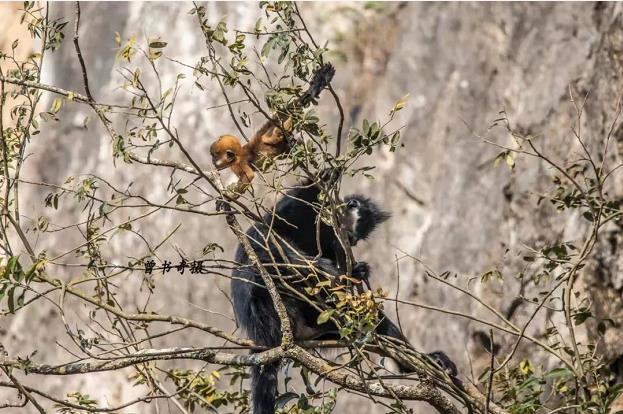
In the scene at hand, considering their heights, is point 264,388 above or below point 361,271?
below

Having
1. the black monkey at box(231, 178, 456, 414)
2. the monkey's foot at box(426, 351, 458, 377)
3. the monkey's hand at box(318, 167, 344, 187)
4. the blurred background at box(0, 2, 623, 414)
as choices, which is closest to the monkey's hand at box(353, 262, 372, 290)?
the black monkey at box(231, 178, 456, 414)

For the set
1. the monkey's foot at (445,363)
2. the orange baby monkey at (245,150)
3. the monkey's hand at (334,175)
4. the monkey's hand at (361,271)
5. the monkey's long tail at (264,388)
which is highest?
the orange baby monkey at (245,150)

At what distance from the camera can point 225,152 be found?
4367 mm

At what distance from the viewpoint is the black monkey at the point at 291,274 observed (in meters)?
4.14

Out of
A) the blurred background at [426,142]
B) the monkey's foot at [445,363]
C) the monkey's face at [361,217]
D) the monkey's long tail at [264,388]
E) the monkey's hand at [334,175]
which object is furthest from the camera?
the blurred background at [426,142]

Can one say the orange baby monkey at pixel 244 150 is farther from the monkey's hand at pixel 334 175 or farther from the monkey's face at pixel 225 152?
the monkey's hand at pixel 334 175

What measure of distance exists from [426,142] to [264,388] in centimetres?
540

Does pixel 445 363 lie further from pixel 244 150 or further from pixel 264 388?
pixel 244 150

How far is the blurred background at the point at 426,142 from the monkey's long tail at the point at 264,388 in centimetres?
150

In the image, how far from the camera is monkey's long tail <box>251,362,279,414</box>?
4.09 meters

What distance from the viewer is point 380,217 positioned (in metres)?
5.32

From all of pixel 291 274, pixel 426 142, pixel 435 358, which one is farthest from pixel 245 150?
pixel 426 142

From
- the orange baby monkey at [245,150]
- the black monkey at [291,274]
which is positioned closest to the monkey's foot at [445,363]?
the black monkey at [291,274]

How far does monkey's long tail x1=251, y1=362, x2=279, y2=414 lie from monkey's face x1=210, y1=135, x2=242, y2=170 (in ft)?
2.91
